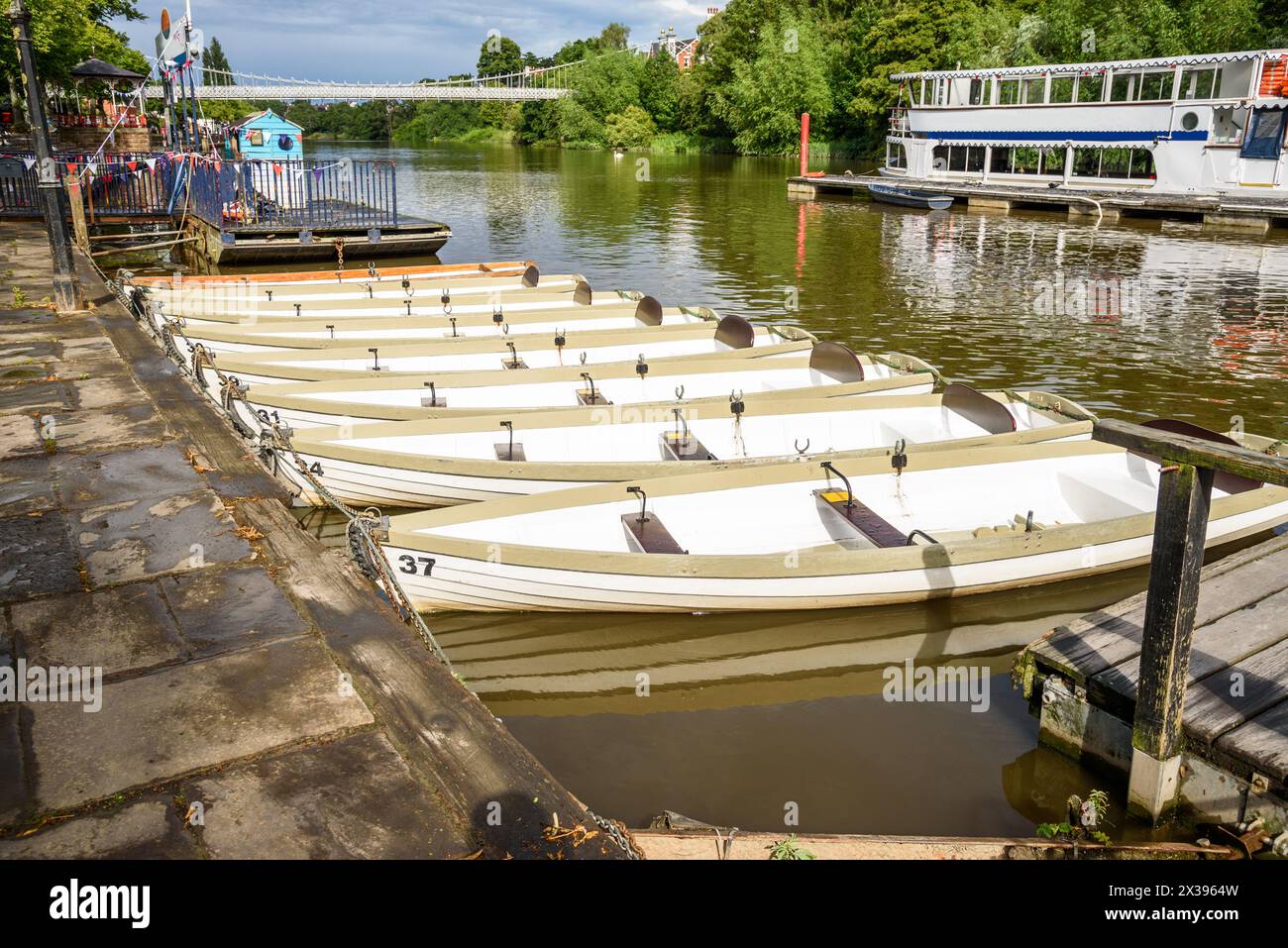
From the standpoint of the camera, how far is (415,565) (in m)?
7.36

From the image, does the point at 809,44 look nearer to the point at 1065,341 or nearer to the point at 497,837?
the point at 1065,341

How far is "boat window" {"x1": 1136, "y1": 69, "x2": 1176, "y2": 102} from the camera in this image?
41.8 m

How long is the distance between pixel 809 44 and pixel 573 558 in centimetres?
8000

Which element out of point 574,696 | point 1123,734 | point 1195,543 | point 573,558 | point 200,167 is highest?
point 200,167

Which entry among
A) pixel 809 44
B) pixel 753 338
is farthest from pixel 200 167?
pixel 809 44

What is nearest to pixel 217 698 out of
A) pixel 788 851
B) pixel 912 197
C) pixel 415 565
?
pixel 788 851

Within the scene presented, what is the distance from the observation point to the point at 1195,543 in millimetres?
4824

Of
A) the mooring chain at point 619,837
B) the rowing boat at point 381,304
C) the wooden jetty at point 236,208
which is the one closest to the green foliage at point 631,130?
the wooden jetty at point 236,208

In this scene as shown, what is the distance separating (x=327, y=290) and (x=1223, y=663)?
53.9 ft

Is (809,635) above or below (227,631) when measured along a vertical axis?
below

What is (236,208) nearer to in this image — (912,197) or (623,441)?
(623,441)

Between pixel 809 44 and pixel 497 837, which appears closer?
pixel 497 837

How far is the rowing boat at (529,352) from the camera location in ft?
41.0

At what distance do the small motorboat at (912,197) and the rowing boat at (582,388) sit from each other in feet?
107
